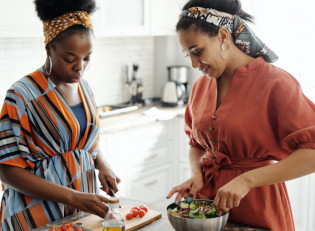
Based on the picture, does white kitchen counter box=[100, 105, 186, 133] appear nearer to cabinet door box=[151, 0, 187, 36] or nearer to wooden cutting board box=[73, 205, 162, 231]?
cabinet door box=[151, 0, 187, 36]

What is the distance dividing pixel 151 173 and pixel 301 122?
8.58 ft

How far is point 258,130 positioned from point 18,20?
204 cm

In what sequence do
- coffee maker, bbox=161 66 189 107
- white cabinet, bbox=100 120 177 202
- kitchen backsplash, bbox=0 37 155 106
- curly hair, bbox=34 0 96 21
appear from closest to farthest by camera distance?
curly hair, bbox=34 0 96 21 → kitchen backsplash, bbox=0 37 155 106 → white cabinet, bbox=100 120 177 202 → coffee maker, bbox=161 66 189 107

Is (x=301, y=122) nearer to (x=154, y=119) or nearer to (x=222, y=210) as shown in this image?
(x=222, y=210)

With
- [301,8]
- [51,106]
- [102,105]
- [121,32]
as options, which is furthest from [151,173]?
[51,106]

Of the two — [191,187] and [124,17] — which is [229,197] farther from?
[124,17]

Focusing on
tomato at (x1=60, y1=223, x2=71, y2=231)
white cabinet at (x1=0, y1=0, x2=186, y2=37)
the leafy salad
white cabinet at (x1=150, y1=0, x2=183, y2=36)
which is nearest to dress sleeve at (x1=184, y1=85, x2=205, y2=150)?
the leafy salad

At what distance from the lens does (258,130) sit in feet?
5.27

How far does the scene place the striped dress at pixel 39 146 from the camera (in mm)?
1682

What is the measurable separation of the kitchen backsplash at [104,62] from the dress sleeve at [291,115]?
2.30m

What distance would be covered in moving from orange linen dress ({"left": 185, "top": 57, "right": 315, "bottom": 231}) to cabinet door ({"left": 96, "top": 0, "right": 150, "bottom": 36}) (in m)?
2.06

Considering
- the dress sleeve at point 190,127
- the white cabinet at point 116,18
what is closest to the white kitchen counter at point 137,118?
the white cabinet at point 116,18

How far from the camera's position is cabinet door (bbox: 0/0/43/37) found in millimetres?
2881

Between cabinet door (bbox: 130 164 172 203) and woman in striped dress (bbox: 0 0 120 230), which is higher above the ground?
woman in striped dress (bbox: 0 0 120 230)
